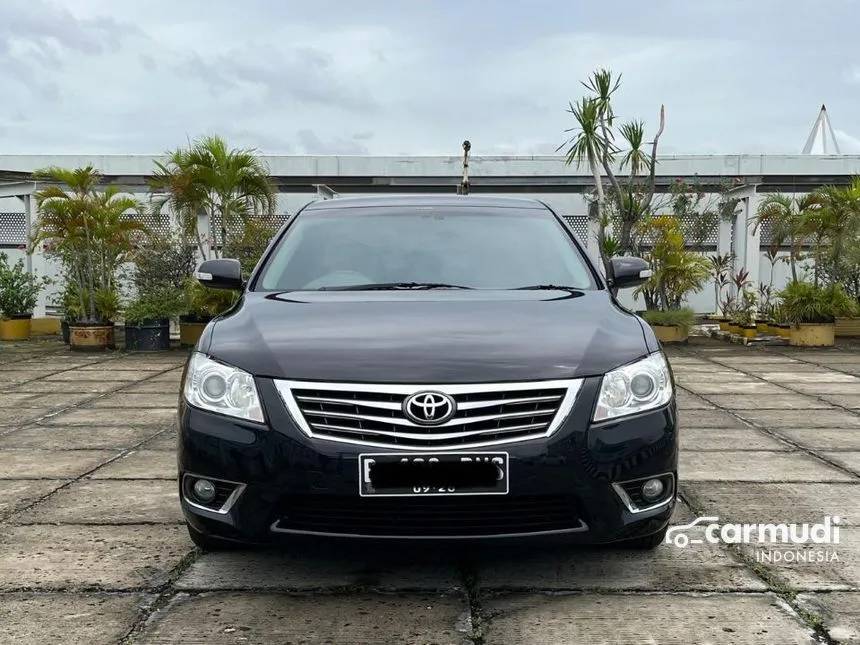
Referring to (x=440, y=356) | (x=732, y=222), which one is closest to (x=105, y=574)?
(x=440, y=356)

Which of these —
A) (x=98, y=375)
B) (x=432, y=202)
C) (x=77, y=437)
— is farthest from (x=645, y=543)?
(x=98, y=375)

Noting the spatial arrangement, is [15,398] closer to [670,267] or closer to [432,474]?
[432,474]

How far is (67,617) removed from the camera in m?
2.98

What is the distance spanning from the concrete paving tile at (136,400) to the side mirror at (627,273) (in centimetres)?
423

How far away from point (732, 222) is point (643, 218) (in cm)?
309

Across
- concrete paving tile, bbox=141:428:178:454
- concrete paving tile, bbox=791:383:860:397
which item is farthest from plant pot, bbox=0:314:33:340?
concrete paving tile, bbox=791:383:860:397

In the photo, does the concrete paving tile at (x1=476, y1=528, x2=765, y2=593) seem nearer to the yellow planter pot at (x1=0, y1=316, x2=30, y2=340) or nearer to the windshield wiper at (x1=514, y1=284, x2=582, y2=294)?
the windshield wiper at (x1=514, y1=284, x2=582, y2=294)

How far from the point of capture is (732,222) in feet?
52.6

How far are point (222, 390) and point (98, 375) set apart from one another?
724 centimetres

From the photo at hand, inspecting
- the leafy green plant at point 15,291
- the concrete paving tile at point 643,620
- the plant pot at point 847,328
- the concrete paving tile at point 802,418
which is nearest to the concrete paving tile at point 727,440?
the concrete paving tile at point 802,418

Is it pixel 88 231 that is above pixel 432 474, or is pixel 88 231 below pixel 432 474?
above

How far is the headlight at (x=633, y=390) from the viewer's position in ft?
9.76

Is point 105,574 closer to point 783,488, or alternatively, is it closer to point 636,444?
point 636,444

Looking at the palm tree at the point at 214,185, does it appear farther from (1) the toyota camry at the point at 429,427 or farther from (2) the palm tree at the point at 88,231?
(1) the toyota camry at the point at 429,427
